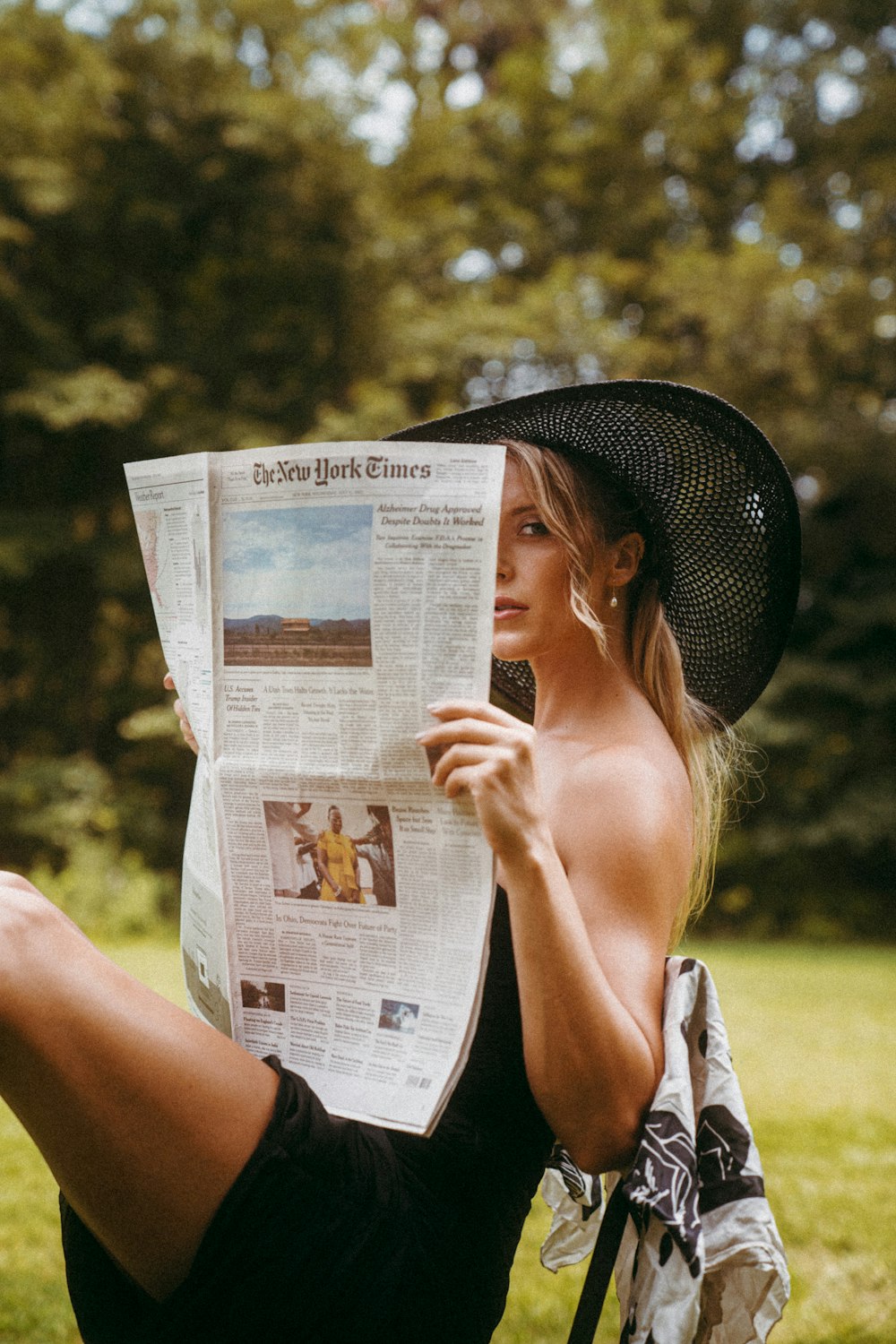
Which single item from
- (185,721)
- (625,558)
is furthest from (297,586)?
(625,558)

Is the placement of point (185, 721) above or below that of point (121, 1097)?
above

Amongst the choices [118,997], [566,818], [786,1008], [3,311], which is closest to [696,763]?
[566,818]

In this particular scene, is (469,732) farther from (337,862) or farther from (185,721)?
(185,721)

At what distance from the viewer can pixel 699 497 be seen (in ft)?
5.11

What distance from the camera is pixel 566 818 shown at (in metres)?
1.24

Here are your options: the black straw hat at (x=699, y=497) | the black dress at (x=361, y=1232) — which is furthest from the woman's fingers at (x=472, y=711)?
the black straw hat at (x=699, y=497)

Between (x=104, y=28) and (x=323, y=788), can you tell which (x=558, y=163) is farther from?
(x=323, y=788)

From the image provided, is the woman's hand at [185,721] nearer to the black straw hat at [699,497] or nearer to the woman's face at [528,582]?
the woman's face at [528,582]

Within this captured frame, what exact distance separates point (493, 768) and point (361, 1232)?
1.71 feet

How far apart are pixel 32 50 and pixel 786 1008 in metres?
9.74

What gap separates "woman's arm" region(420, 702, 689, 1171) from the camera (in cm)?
103

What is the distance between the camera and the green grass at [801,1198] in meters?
1.95

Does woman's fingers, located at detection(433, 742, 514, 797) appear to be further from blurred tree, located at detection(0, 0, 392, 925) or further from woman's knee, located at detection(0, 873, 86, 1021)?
blurred tree, located at detection(0, 0, 392, 925)

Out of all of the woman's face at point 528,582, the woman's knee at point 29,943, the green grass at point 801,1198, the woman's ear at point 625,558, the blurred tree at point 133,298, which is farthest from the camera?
the blurred tree at point 133,298
